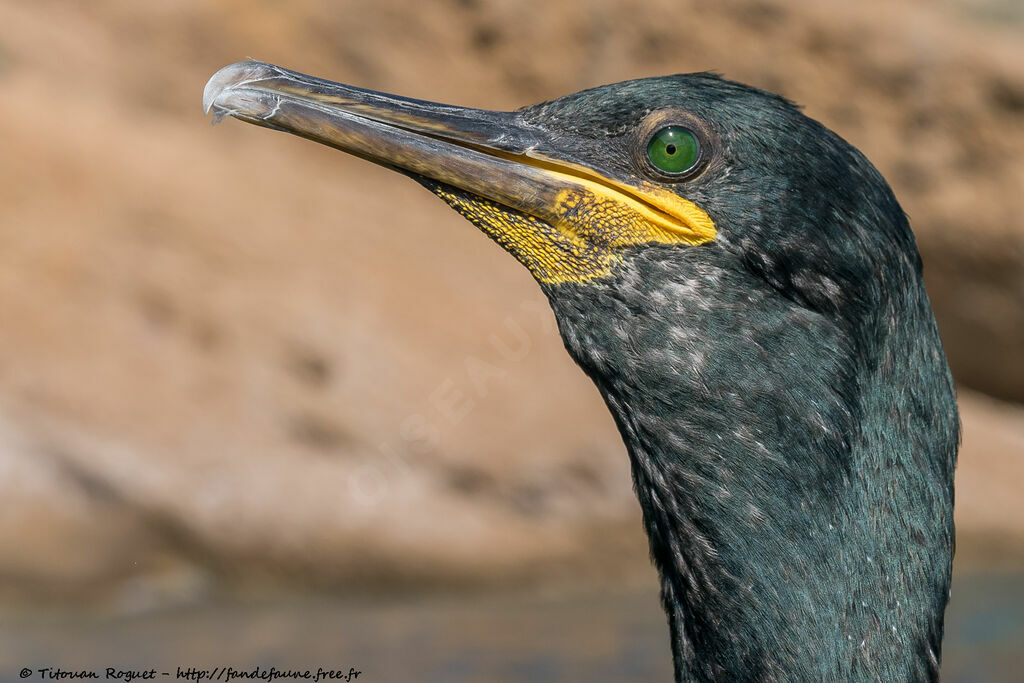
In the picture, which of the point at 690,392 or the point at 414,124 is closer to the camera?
the point at 690,392

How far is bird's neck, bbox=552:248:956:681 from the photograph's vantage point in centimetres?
240

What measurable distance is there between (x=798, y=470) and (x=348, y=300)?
5.76 metres

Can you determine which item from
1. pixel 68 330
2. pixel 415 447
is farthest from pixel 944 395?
pixel 68 330

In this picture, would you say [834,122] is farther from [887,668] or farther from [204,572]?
[887,668]

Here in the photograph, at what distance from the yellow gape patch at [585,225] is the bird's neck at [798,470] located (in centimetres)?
11

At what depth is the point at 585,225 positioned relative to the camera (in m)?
2.61

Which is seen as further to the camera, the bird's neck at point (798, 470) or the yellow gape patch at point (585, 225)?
the yellow gape patch at point (585, 225)

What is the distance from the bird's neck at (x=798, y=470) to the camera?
240cm

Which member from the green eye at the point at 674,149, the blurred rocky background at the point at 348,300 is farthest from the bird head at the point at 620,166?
the blurred rocky background at the point at 348,300

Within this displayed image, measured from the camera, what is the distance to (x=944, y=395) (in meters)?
2.50

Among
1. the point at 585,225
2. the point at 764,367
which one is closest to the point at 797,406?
the point at 764,367

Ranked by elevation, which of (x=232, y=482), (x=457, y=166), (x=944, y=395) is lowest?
(x=944, y=395)

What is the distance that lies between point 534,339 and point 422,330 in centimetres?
78

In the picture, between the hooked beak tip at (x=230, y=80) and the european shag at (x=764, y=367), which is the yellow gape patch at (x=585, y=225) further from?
the hooked beak tip at (x=230, y=80)
